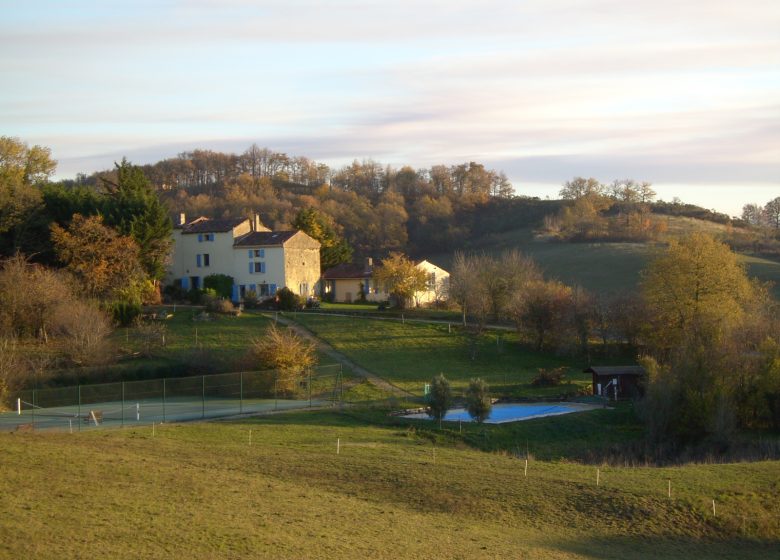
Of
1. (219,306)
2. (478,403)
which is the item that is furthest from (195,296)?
(478,403)

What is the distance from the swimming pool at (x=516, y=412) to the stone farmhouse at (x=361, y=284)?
33.1m

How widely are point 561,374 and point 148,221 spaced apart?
34.7 m

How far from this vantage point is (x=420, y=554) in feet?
57.2

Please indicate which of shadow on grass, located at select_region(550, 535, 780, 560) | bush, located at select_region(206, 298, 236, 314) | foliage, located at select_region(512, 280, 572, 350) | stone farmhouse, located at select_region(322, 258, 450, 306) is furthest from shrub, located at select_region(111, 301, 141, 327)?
shadow on grass, located at select_region(550, 535, 780, 560)

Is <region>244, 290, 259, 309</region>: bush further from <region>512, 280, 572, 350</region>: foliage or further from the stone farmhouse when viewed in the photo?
<region>512, 280, 572, 350</region>: foliage

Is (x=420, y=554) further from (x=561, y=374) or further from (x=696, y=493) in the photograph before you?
(x=561, y=374)

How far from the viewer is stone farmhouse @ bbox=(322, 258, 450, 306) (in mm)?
76812

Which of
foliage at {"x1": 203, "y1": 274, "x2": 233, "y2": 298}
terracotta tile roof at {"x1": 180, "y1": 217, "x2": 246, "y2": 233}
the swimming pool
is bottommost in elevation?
the swimming pool

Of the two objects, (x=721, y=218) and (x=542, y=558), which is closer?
(x=542, y=558)

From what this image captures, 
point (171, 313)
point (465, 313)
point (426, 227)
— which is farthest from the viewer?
point (426, 227)

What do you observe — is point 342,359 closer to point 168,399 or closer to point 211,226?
point 168,399

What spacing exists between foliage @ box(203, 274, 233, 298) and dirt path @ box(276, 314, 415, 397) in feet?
28.9

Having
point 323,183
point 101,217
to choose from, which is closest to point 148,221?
point 101,217

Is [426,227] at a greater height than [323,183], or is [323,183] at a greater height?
[323,183]
